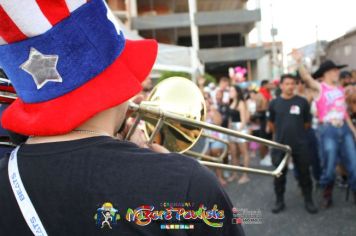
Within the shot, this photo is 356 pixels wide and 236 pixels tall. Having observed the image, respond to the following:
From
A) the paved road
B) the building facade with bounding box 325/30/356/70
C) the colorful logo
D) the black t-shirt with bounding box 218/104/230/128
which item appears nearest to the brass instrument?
the colorful logo

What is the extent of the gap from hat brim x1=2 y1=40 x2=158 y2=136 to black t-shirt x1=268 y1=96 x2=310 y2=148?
3564 mm

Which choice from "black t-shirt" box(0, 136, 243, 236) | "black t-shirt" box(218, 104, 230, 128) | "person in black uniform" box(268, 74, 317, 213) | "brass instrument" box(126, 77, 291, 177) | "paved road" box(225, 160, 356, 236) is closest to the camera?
"black t-shirt" box(0, 136, 243, 236)

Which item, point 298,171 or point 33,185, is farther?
point 298,171

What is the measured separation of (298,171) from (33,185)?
3.85 m

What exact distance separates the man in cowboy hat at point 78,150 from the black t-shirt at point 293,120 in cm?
353

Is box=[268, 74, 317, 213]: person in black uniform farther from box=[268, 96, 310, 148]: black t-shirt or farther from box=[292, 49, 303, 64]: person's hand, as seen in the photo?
box=[292, 49, 303, 64]: person's hand

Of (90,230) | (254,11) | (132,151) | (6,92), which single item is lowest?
(90,230)

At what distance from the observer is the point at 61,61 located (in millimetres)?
767

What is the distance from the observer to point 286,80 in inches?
163

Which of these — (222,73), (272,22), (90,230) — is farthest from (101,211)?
(222,73)

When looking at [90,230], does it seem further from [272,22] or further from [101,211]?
[272,22]

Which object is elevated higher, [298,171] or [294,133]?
[294,133]

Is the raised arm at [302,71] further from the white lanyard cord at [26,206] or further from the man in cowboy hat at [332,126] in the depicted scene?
the white lanyard cord at [26,206]

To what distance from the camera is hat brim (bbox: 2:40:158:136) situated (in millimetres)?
760
